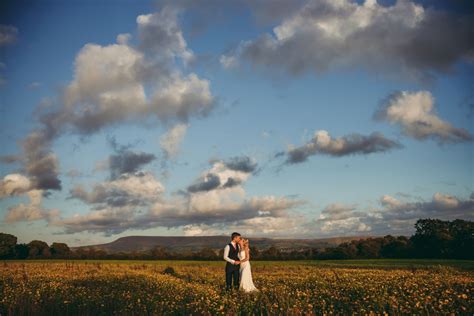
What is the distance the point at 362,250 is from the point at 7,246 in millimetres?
70395

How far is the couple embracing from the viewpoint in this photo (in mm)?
18594

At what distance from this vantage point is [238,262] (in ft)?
61.4

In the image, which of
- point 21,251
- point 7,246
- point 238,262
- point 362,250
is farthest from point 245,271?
point 7,246

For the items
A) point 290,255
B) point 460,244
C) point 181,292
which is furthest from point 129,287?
point 460,244

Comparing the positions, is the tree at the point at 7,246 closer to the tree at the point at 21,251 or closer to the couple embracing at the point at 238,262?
the tree at the point at 21,251

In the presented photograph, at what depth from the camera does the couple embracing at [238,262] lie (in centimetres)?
1859

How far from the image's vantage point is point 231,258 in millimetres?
18875

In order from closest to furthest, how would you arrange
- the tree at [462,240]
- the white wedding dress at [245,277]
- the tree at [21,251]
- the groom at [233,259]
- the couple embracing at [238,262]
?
1. the white wedding dress at [245,277]
2. the couple embracing at [238,262]
3. the groom at [233,259]
4. the tree at [462,240]
5. the tree at [21,251]

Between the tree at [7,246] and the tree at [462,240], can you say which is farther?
the tree at [7,246]

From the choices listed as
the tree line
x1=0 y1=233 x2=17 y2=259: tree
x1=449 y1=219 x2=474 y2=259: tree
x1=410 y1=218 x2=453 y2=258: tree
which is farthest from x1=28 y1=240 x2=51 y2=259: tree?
x1=449 y1=219 x2=474 y2=259: tree

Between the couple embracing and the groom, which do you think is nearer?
the couple embracing

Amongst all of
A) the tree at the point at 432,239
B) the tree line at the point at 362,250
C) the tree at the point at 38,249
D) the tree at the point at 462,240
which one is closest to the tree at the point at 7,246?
the tree line at the point at 362,250

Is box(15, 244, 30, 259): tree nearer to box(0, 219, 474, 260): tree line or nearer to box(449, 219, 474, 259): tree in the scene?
box(0, 219, 474, 260): tree line

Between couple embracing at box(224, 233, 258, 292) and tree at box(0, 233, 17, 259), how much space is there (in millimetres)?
79811
